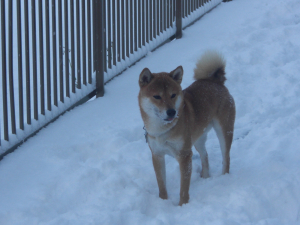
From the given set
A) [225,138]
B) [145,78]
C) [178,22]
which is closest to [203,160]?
[225,138]

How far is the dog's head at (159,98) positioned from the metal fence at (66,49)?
1.50 metres

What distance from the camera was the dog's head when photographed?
108 inches

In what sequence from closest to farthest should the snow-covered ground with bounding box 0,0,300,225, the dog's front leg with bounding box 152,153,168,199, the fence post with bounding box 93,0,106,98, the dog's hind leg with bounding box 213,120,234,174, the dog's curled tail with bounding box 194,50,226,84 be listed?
the snow-covered ground with bounding box 0,0,300,225
the dog's front leg with bounding box 152,153,168,199
the dog's hind leg with bounding box 213,120,234,174
the dog's curled tail with bounding box 194,50,226,84
the fence post with bounding box 93,0,106,98

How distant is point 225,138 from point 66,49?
7.70 feet

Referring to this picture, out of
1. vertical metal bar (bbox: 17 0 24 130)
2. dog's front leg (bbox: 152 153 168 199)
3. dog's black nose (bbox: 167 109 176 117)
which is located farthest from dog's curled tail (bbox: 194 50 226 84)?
vertical metal bar (bbox: 17 0 24 130)

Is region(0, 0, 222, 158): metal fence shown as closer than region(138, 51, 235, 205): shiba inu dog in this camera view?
No

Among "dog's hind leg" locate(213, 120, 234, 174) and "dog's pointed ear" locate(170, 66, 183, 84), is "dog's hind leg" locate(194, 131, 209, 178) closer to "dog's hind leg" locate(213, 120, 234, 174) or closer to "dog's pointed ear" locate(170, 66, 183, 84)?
"dog's hind leg" locate(213, 120, 234, 174)

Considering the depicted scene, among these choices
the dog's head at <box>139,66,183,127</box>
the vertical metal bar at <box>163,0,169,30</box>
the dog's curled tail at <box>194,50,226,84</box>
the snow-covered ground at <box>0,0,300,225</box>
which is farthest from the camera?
the vertical metal bar at <box>163,0,169,30</box>

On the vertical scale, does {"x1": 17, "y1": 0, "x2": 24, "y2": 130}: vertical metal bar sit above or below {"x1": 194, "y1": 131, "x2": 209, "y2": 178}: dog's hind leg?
above

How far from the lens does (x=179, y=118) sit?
2893 millimetres

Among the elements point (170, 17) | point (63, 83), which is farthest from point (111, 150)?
point (170, 17)

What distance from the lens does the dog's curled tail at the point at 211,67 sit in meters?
3.50

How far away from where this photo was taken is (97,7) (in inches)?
189

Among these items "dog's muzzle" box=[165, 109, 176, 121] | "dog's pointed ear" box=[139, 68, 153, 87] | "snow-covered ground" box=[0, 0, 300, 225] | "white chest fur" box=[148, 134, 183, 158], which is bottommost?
"snow-covered ground" box=[0, 0, 300, 225]
